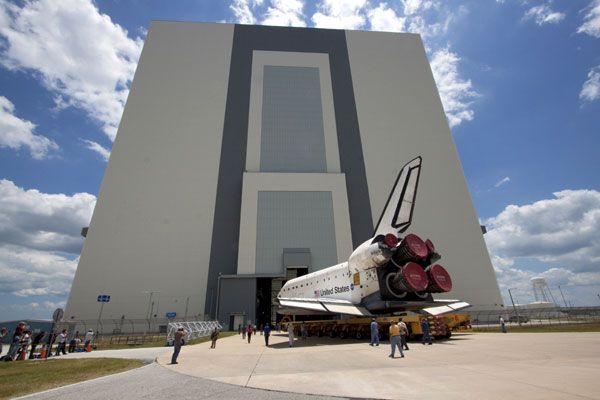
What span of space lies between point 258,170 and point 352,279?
91.5 ft

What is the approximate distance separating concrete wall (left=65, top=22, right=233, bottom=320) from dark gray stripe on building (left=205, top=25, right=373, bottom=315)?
1339 millimetres

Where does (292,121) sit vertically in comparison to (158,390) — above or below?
above

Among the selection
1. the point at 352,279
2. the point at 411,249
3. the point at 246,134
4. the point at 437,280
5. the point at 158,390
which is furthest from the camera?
the point at 246,134

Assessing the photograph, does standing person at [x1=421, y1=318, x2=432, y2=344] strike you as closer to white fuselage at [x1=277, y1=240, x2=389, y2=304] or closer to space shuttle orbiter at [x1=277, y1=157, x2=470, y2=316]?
space shuttle orbiter at [x1=277, y1=157, x2=470, y2=316]

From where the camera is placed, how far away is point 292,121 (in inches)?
1841

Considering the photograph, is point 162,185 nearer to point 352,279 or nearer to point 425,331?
point 352,279

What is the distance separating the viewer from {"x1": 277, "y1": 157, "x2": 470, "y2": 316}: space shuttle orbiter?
51.2ft

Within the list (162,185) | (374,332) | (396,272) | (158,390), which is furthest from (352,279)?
(162,185)

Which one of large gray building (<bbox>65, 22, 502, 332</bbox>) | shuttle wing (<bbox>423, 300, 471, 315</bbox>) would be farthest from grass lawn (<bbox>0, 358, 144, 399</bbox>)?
large gray building (<bbox>65, 22, 502, 332</bbox>)

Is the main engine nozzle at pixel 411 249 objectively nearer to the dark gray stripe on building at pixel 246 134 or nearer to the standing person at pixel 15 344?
the standing person at pixel 15 344

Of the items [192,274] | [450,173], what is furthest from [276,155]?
[450,173]

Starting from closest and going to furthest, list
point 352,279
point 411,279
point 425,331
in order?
point 425,331 → point 411,279 → point 352,279

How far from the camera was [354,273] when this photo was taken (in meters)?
19.0

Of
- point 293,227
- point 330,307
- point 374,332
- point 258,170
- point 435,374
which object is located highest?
point 258,170
